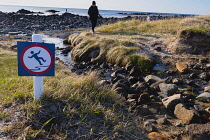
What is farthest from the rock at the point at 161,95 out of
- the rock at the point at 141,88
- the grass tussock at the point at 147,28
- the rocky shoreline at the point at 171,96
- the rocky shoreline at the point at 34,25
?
the rocky shoreline at the point at 34,25

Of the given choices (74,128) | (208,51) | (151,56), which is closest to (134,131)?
(74,128)

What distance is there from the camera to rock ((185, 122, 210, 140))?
11.1 ft


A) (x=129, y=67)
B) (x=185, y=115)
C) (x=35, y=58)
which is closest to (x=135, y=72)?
(x=129, y=67)

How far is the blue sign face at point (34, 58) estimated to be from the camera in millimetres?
2922

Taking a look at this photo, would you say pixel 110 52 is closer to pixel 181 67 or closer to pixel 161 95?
pixel 181 67

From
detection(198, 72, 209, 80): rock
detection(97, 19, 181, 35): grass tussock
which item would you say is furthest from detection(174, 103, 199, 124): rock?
detection(97, 19, 181, 35): grass tussock

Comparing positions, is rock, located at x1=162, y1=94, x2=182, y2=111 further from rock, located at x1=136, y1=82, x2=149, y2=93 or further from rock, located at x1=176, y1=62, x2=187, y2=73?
rock, located at x1=176, y1=62, x2=187, y2=73

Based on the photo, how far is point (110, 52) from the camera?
379 inches

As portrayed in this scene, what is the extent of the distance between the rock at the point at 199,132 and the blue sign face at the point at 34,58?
2.69 meters

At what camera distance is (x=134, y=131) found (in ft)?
10.7

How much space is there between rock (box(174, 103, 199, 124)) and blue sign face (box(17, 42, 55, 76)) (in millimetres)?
2997

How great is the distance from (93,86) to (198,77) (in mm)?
4515

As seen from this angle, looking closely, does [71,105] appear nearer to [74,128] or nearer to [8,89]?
[74,128]

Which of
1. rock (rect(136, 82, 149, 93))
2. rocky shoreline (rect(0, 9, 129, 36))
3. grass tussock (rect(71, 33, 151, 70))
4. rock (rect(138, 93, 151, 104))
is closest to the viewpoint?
rock (rect(138, 93, 151, 104))
